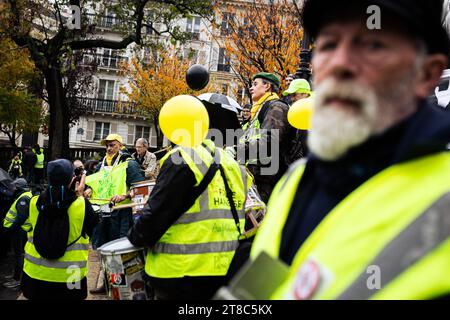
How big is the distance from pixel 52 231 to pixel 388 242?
A: 391cm

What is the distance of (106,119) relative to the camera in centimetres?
4506

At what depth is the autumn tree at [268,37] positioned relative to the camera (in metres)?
16.2

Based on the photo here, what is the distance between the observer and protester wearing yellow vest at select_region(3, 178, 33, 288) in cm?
537

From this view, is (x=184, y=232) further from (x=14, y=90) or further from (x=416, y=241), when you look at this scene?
(x=14, y=90)

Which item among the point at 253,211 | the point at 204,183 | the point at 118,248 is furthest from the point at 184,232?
the point at 253,211

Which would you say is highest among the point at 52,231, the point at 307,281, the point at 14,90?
the point at 14,90

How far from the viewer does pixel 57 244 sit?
13.9 feet

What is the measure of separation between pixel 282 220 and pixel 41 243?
356cm

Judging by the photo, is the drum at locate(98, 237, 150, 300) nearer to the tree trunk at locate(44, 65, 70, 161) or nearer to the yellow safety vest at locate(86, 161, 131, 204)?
the yellow safety vest at locate(86, 161, 131, 204)

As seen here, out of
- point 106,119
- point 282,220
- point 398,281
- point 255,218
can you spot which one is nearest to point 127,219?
point 255,218

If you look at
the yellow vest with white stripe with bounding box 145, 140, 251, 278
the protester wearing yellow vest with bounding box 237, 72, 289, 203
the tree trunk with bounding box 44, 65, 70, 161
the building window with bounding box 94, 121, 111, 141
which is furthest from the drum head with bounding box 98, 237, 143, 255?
the building window with bounding box 94, 121, 111, 141

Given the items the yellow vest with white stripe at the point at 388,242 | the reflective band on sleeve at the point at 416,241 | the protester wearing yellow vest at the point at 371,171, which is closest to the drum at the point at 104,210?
the protester wearing yellow vest at the point at 371,171
